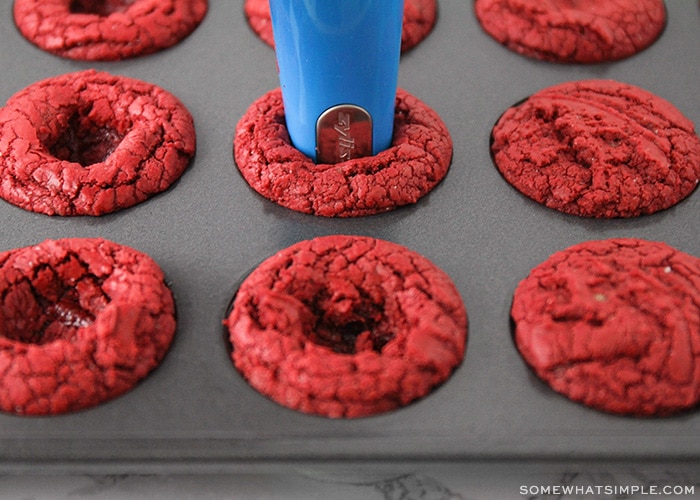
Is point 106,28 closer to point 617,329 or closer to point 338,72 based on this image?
point 338,72

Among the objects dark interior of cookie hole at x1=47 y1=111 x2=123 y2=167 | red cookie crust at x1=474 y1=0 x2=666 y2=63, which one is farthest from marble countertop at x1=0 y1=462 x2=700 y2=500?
red cookie crust at x1=474 y1=0 x2=666 y2=63

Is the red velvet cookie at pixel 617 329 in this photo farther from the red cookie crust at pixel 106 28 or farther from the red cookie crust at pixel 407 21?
Answer: the red cookie crust at pixel 106 28

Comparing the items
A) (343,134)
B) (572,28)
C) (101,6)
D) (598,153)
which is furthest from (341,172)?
(101,6)

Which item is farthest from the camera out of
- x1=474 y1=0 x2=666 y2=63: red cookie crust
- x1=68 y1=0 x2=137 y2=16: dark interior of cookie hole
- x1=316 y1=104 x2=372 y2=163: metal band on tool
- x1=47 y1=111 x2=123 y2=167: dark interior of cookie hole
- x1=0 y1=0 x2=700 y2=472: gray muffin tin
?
x1=68 y1=0 x2=137 y2=16: dark interior of cookie hole

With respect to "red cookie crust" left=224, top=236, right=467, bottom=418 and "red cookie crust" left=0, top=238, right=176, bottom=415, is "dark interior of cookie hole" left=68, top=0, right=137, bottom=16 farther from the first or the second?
"red cookie crust" left=224, top=236, right=467, bottom=418

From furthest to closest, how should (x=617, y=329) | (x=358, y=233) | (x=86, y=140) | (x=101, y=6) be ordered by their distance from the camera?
1. (x=101, y=6)
2. (x=86, y=140)
3. (x=358, y=233)
4. (x=617, y=329)

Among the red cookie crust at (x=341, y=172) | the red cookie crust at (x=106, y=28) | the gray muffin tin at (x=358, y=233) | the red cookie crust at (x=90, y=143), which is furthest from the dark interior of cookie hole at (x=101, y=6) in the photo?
the red cookie crust at (x=341, y=172)
